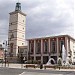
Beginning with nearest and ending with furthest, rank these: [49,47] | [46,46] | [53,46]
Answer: [49,47], [53,46], [46,46]

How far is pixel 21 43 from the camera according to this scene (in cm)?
8994

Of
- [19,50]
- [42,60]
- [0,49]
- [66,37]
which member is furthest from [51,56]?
[0,49]

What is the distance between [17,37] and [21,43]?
12.5ft

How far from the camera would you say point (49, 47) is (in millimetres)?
76500

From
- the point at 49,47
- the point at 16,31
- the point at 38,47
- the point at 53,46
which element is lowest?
the point at 49,47

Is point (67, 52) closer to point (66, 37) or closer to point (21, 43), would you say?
point (66, 37)

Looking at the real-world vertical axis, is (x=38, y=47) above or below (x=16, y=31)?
below

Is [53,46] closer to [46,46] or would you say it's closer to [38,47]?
[46,46]

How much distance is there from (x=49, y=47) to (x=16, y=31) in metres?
18.1

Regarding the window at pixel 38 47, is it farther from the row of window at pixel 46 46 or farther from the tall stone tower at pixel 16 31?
Result: the tall stone tower at pixel 16 31

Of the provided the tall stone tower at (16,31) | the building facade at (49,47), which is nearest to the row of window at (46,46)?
the building facade at (49,47)

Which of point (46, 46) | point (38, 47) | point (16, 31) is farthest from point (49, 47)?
point (16, 31)

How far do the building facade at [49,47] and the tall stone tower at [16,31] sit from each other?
7245 millimetres

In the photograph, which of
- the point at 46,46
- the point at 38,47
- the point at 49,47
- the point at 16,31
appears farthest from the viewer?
the point at 16,31
